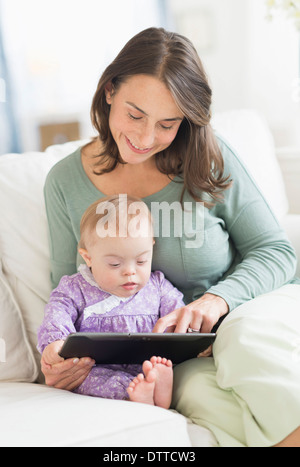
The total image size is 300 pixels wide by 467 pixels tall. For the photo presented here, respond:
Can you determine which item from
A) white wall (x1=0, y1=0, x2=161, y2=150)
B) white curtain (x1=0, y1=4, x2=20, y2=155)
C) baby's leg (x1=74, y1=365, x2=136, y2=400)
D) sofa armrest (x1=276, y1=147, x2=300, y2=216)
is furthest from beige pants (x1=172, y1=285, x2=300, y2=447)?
white wall (x1=0, y1=0, x2=161, y2=150)

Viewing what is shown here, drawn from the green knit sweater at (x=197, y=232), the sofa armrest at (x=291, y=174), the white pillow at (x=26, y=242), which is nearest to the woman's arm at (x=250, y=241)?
the green knit sweater at (x=197, y=232)

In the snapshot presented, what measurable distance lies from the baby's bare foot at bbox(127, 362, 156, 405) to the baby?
0.18 feet

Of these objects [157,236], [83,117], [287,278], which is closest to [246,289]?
[287,278]

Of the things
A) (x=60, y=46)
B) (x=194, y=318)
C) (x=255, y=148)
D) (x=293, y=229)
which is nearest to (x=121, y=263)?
(x=194, y=318)

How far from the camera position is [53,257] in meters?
1.44

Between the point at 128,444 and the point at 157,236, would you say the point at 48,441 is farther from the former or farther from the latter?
the point at 157,236

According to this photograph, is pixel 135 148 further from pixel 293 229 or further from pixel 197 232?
pixel 293 229

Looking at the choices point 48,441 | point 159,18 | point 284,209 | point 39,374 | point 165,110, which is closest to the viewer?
point 48,441

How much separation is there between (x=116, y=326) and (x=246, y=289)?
0.32m

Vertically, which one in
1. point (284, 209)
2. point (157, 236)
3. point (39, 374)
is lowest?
point (39, 374)

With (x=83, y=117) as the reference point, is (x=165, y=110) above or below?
above

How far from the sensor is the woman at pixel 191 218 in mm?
1044

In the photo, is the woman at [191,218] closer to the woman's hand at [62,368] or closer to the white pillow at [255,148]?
the woman's hand at [62,368]

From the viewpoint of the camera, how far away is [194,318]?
120cm
